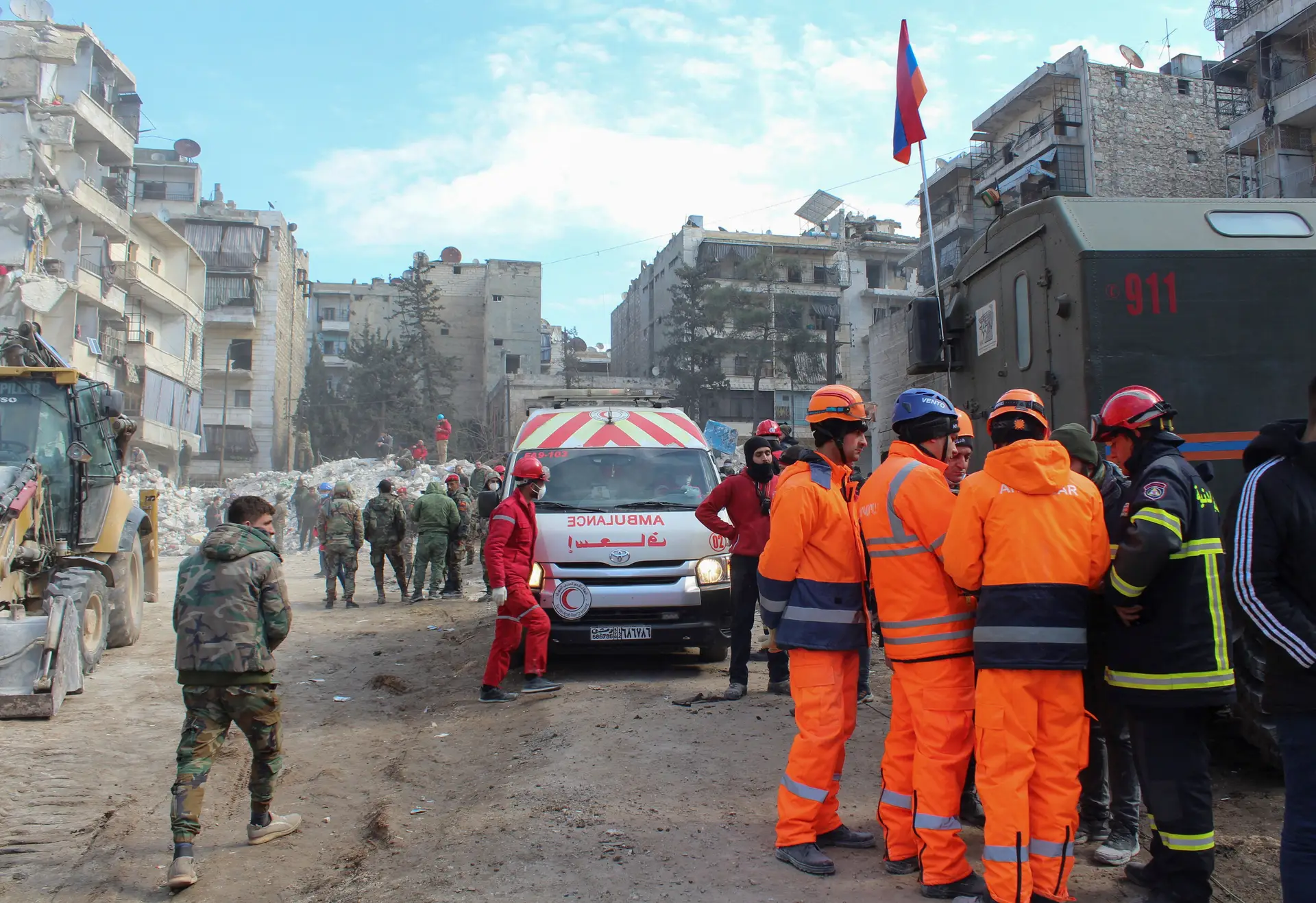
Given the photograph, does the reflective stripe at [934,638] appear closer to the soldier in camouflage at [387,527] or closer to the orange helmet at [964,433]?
the orange helmet at [964,433]

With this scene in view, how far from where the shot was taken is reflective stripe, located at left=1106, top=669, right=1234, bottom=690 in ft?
11.5

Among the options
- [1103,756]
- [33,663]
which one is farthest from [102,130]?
[1103,756]

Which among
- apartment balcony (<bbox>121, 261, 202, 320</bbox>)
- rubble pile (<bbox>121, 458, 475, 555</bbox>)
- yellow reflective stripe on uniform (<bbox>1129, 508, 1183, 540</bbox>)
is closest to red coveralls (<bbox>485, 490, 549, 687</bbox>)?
yellow reflective stripe on uniform (<bbox>1129, 508, 1183, 540</bbox>)

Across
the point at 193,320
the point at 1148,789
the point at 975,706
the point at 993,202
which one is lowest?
the point at 1148,789

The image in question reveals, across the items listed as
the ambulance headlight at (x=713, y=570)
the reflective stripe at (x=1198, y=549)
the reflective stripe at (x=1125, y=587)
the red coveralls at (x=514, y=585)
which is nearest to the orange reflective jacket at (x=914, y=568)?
the reflective stripe at (x=1125, y=587)

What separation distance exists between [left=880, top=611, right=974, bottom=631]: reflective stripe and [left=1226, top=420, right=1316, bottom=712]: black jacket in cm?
92

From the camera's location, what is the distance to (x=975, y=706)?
367 cm

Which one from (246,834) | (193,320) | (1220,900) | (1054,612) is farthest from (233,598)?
(193,320)

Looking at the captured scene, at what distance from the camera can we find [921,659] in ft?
12.5

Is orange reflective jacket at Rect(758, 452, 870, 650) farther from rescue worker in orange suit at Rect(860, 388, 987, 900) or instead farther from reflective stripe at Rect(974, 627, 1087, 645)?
reflective stripe at Rect(974, 627, 1087, 645)

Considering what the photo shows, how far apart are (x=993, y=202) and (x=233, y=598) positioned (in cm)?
526

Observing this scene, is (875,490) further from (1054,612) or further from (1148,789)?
(1148,789)

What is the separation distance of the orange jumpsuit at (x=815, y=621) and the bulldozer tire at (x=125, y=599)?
855 centimetres

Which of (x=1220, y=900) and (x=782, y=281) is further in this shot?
(x=782, y=281)
